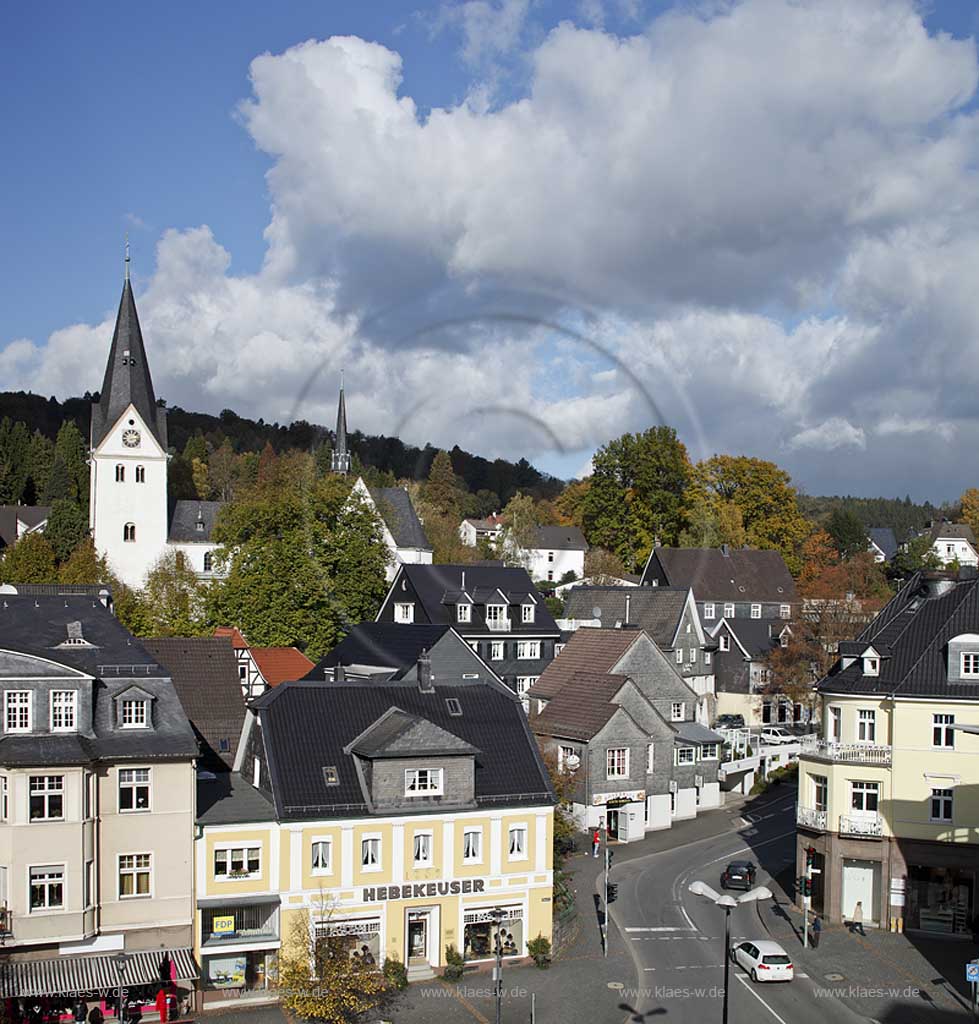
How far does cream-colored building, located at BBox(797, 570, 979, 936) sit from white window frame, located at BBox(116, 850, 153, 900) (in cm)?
2478

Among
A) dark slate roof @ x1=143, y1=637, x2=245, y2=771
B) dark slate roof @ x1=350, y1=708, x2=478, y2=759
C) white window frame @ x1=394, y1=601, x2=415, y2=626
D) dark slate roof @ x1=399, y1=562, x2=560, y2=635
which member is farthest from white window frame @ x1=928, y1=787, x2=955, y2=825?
white window frame @ x1=394, y1=601, x2=415, y2=626

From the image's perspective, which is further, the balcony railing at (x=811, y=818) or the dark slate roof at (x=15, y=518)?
the dark slate roof at (x=15, y=518)

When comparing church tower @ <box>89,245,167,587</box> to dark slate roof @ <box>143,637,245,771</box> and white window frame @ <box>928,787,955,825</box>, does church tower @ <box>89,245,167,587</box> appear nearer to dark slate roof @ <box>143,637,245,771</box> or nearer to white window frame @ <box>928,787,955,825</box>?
dark slate roof @ <box>143,637,245,771</box>

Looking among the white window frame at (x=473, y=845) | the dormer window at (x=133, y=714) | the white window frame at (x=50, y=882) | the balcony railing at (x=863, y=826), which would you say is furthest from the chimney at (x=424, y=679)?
the balcony railing at (x=863, y=826)

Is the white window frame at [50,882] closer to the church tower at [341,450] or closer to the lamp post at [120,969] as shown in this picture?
the lamp post at [120,969]

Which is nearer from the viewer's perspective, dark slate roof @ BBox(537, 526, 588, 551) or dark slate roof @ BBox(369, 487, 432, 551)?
dark slate roof @ BBox(369, 487, 432, 551)

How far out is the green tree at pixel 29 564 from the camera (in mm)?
83062

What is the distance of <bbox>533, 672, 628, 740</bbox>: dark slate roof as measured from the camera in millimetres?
61344

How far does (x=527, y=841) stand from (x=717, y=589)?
237 feet

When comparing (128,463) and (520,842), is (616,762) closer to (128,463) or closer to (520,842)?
(520,842)

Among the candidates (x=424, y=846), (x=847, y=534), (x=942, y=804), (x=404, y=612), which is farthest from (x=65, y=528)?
(x=847, y=534)

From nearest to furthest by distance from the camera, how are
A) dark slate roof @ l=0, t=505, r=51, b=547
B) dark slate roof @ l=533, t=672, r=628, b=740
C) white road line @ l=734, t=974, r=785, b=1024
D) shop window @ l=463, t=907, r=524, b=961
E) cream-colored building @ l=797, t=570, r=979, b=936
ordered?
white road line @ l=734, t=974, r=785, b=1024
shop window @ l=463, t=907, r=524, b=961
cream-colored building @ l=797, t=570, r=979, b=936
dark slate roof @ l=533, t=672, r=628, b=740
dark slate roof @ l=0, t=505, r=51, b=547

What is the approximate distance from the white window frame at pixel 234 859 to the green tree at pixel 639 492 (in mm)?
79806

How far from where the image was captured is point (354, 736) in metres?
42.8
